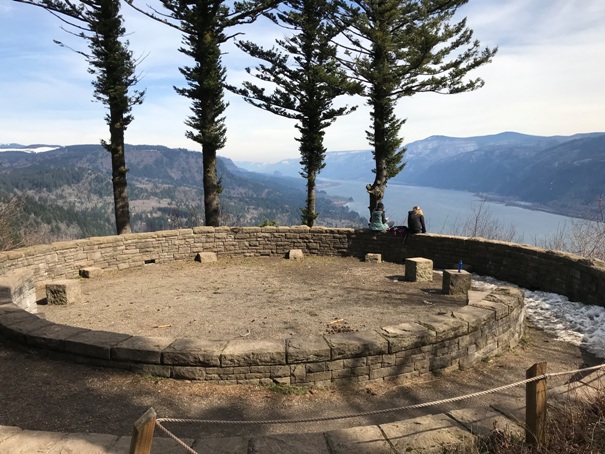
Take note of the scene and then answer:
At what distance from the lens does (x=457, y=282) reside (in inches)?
346

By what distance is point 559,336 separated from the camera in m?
6.66

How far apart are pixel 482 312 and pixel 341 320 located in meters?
2.38

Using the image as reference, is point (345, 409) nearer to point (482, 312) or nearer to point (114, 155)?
point (482, 312)

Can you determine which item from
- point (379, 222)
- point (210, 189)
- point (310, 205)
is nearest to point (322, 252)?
point (379, 222)

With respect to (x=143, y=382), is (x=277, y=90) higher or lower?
higher

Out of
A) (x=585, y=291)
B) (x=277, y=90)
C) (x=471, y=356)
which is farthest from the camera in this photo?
(x=277, y=90)

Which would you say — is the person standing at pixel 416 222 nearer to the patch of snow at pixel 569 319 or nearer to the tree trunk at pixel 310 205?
the patch of snow at pixel 569 319

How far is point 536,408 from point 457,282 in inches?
241

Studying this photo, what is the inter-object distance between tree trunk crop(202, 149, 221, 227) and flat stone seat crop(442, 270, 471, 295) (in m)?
9.02

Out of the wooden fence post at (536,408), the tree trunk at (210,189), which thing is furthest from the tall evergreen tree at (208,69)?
the wooden fence post at (536,408)

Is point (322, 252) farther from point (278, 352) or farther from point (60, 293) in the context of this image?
point (278, 352)

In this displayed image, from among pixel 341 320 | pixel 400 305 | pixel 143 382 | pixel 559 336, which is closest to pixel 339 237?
pixel 400 305

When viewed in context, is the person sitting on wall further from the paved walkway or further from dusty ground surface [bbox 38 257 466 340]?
the paved walkway

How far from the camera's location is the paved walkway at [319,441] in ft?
9.02
